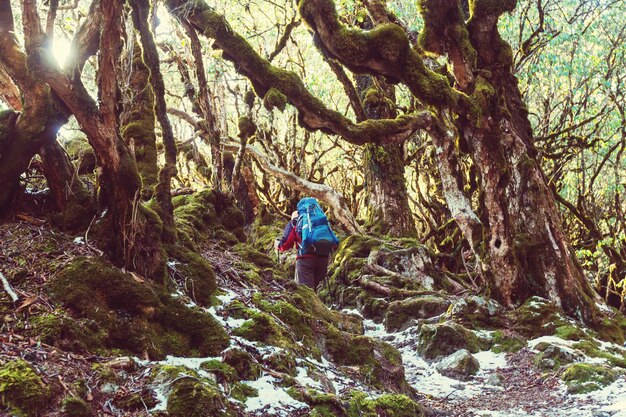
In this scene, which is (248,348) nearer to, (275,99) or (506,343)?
(275,99)

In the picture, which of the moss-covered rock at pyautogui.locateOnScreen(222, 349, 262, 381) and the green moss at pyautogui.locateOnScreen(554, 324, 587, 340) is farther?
the green moss at pyautogui.locateOnScreen(554, 324, 587, 340)

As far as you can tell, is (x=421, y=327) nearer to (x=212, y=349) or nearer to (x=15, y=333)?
(x=212, y=349)

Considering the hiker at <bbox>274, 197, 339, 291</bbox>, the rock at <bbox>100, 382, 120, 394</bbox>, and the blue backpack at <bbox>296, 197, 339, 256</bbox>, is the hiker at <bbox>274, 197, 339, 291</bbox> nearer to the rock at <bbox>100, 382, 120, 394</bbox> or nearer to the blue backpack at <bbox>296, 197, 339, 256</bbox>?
the blue backpack at <bbox>296, 197, 339, 256</bbox>

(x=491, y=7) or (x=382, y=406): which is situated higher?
(x=491, y=7)

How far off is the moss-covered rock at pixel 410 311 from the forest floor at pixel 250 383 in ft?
3.14

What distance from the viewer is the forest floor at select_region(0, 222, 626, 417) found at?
312cm

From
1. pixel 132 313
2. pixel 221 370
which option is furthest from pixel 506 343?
pixel 132 313

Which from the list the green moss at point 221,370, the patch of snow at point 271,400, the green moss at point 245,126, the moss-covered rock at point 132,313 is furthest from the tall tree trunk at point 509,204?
the green moss at point 221,370

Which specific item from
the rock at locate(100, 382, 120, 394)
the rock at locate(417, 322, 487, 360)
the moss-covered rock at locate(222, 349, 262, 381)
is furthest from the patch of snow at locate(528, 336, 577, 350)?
the rock at locate(100, 382, 120, 394)

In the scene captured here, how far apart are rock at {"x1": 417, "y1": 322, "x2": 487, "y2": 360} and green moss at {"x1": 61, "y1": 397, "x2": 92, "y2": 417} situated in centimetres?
535

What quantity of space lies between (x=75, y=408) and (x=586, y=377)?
5549 millimetres

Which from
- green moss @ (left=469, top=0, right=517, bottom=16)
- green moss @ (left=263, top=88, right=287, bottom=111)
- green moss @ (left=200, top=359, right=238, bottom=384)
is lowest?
green moss @ (left=200, top=359, right=238, bottom=384)

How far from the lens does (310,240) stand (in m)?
7.91

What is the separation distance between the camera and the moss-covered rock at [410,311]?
8.64 meters
